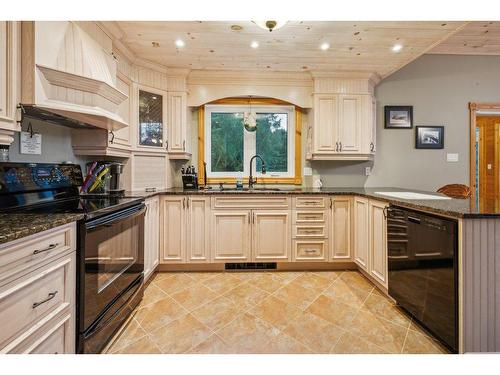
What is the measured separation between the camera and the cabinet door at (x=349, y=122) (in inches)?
117

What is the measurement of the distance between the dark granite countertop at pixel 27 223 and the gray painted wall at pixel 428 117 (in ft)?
9.13

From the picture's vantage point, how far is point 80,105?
5.17ft

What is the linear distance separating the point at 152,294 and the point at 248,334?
3.29 feet

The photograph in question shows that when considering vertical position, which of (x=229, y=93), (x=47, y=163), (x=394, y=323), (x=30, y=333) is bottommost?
(x=394, y=323)

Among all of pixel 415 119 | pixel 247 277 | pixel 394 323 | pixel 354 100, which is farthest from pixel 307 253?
pixel 415 119

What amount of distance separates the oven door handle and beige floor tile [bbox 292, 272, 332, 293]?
160 centimetres

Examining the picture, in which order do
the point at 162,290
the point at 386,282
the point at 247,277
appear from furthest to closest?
the point at 247,277, the point at 162,290, the point at 386,282

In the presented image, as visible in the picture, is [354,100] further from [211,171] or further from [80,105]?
[80,105]

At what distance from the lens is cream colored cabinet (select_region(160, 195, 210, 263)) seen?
260cm

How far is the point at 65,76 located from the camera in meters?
1.46

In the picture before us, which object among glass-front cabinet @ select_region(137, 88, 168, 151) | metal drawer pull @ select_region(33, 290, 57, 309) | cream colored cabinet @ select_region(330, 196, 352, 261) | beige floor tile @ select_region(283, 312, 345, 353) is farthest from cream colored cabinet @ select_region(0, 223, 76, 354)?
cream colored cabinet @ select_region(330, 196, 352, 261)

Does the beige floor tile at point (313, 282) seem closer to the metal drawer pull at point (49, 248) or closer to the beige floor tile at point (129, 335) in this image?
the beige floor tile at point (129, 335)

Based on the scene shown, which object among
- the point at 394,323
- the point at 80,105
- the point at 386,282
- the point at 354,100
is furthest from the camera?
the point at 354,100

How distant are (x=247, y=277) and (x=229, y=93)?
2170mm
